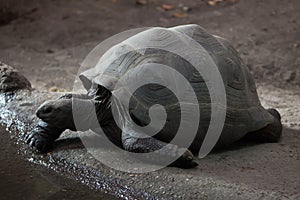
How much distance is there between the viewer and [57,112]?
329 centimetres

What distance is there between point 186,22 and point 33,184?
3.98m

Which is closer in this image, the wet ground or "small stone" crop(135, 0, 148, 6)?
the wet ground

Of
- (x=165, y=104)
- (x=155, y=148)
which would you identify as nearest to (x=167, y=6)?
(x=165, y=104)

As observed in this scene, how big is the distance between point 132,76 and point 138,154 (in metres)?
0.43

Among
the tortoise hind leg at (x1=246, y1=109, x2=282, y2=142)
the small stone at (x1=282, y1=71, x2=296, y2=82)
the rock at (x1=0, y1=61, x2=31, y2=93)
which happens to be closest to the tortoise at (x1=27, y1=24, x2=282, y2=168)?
the tortoise hind leg at (x1=246, y1=109, x2=282, y2=142)

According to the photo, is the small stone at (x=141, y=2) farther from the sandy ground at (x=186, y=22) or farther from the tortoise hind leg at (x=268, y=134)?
the tortoise hind leg at (x=268, y=134)

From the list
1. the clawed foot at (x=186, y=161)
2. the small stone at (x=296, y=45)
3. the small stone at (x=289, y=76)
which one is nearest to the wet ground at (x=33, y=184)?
the clawed foot at (x=186, y=161)

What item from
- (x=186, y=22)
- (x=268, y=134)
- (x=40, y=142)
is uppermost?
(x=268, y=134)

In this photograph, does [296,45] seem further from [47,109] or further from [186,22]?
[47,109]

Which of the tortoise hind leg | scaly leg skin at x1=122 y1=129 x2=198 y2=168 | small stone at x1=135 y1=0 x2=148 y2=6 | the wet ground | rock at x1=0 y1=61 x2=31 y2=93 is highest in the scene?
scaly leg skin at x1=122 y1=129 x2=198 y2=168

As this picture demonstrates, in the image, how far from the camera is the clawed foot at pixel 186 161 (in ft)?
9.67

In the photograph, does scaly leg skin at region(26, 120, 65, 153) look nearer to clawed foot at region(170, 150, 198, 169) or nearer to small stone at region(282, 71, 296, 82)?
clawed foot at region(170, 150, 198, 169)

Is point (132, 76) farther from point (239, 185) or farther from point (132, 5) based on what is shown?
point (132, 5)

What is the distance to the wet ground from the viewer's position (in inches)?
113
